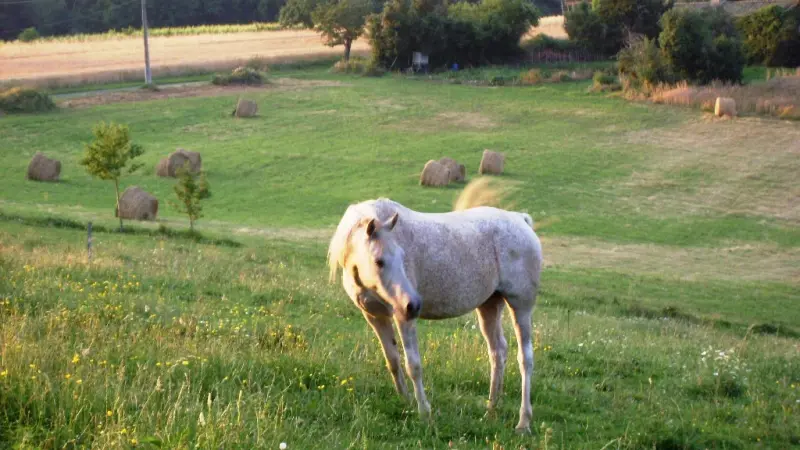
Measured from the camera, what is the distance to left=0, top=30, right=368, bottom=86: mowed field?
6512 centimetres

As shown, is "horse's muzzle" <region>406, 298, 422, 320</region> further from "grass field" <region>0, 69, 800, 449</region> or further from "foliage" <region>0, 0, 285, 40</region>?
"foliage" <region>0, 0, 285, 40</region>

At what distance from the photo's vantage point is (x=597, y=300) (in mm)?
20609

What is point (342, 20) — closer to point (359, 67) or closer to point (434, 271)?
point (359, 67)

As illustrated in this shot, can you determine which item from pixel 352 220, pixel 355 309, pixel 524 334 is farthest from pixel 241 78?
pixel 352 220

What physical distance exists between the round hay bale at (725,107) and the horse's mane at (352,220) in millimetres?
45413

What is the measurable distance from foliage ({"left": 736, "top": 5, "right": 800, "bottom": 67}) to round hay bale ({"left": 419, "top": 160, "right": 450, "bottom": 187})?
35.2 meters

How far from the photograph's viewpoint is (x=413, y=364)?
23.8 feet

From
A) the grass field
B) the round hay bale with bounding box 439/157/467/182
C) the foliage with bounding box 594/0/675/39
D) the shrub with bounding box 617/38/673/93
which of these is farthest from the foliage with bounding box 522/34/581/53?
the round hay bale with bounding box 439/157/467/182

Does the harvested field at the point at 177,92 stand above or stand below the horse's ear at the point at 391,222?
below

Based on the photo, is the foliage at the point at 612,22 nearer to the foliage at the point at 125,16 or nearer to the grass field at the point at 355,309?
the grass field at the point at 355,309

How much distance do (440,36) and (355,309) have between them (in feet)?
195

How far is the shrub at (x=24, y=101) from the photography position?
167ft

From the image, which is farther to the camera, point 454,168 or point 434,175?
point 454,168

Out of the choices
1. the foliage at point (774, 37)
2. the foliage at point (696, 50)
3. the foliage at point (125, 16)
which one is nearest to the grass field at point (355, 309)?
the foliage at point (696, 50)
